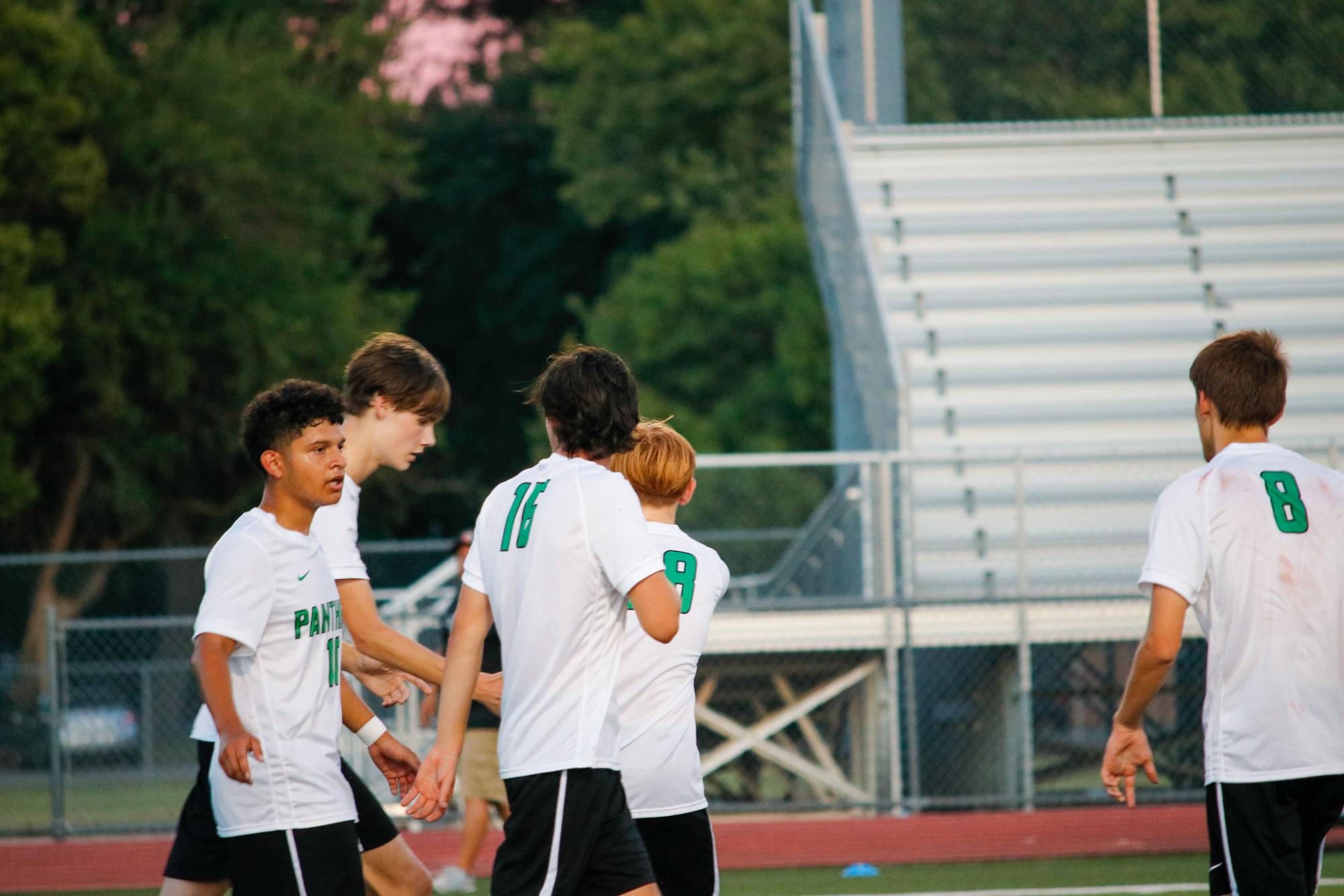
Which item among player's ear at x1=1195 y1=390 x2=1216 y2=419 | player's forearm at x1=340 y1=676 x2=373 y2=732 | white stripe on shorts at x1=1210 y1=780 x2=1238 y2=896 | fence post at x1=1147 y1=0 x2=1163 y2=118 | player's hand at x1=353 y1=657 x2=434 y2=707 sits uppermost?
fence post at x1=1147 y1=0 x2=1163 y2=118

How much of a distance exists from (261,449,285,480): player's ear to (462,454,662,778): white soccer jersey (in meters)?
0.85

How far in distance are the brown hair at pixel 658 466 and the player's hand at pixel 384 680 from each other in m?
0.93

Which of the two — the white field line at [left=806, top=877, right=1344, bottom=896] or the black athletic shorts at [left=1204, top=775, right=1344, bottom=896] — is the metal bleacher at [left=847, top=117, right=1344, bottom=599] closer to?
the white field line at [left=806, top=877, right=1344, bottom=896]

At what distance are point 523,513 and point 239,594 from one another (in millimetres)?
815

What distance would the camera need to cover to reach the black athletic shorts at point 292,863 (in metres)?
4.32

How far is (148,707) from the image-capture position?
17375 millimetres

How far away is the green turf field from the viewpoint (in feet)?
29.3

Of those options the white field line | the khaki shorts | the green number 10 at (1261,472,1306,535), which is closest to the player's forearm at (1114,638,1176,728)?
the green number 10 at (1261,472,1306,535)

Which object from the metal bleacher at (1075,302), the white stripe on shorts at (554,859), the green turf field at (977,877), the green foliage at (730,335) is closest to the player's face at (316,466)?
the white stripe on shorts at (554,859)

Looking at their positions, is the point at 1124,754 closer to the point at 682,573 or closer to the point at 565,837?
the point at 682,573

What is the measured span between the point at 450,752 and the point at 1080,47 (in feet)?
57.0

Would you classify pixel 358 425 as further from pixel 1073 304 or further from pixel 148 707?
pixel 148 707

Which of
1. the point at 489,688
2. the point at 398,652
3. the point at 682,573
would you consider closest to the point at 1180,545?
the point at 682,573

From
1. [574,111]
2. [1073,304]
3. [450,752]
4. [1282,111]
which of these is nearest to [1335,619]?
[450,752]
